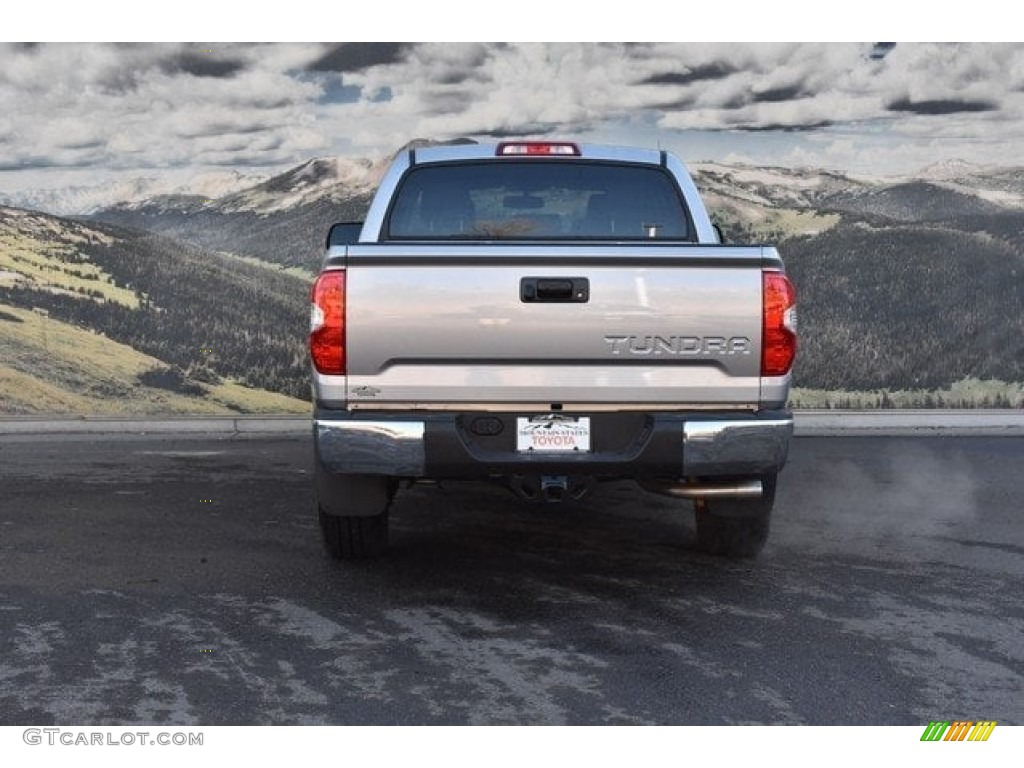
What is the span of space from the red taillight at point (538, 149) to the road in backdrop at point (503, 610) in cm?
213

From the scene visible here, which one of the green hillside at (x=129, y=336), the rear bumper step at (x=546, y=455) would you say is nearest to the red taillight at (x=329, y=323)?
the rear bumper step at (x=546, y=455)

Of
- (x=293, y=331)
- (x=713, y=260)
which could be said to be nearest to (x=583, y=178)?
(x=713, y=260)

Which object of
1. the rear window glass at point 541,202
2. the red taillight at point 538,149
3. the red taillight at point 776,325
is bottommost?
the red taillight at point 776,325

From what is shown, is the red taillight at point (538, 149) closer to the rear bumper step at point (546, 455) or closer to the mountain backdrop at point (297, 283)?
the rear bumper step at point (546, 455)

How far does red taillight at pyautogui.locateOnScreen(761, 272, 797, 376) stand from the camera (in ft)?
19.1

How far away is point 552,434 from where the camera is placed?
5.89 meters

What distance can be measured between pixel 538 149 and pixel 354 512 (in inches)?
91.0

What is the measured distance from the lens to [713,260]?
5.80 meters

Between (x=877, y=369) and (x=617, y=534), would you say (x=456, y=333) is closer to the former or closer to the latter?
(x=617, y=534)

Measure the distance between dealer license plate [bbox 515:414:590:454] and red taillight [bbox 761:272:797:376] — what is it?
2.68 ft

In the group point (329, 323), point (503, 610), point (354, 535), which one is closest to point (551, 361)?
point (329, 323)

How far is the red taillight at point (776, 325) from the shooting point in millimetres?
5820
